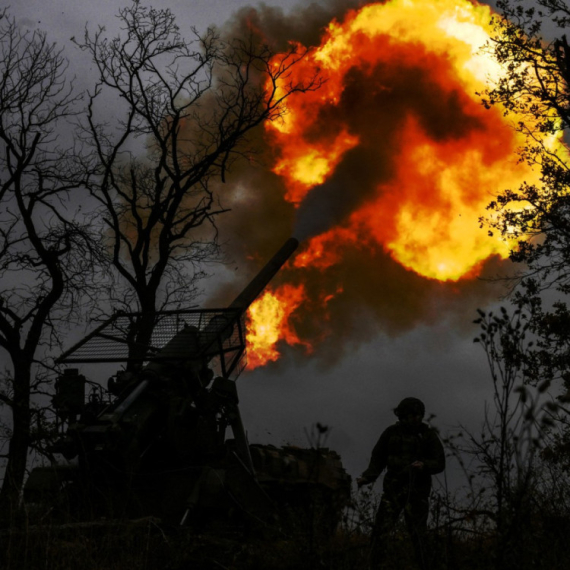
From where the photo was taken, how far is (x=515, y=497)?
7324mm

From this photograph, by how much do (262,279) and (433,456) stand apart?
6500mm

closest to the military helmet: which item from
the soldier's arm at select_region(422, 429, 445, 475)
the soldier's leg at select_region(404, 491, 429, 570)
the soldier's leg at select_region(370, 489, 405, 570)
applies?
the soldier's arm at select_region(422, 429, 445, 475)

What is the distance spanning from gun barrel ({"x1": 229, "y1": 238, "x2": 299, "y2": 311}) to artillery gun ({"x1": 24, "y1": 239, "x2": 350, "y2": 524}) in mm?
1768

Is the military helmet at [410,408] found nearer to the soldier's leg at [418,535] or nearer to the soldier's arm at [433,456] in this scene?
the soldier's arm at [433,456]

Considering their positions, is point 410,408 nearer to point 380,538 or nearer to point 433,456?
point 433,456

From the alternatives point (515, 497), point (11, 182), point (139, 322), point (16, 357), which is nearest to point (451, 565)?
point (515, 497)

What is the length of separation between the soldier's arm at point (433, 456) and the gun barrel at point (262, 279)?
16.4 ft

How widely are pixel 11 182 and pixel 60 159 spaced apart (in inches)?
54.6

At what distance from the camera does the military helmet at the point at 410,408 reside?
10852 millimetres

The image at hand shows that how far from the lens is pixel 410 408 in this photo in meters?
10.9

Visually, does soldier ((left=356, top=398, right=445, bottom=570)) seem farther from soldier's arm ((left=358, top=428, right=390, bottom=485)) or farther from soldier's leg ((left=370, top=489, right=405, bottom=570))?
soldier's leg ((left=370, top=489, right=405, bottom=570))

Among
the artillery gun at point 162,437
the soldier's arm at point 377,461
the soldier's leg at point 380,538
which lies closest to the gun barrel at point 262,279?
the artillery gun at point 162,437

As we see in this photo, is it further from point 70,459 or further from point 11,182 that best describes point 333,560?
point 11,182

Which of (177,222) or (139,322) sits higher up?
(177,222)
